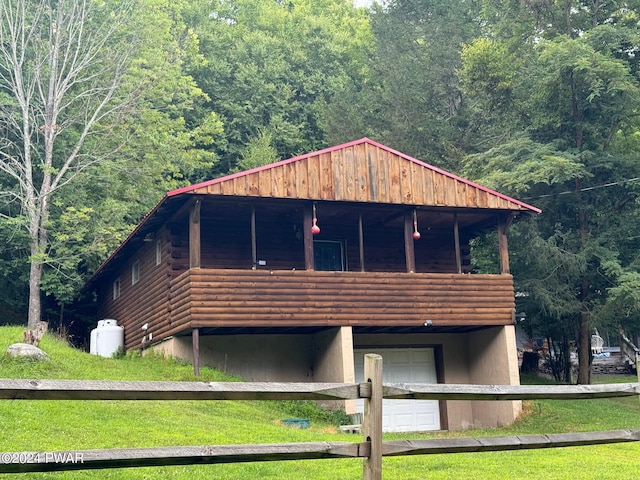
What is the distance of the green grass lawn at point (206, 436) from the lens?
854 cm

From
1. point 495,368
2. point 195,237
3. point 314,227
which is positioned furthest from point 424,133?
point 195,237

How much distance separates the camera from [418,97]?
1223 inches

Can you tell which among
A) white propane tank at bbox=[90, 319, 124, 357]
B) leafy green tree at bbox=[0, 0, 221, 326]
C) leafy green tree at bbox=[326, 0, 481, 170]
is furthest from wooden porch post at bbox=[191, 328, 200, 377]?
leafy green tree at bbox=[326, 0, 481, 170]

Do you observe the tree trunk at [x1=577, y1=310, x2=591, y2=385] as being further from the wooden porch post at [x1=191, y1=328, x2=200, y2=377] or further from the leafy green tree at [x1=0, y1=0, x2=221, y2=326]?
the leafy green tree at [x1=0, y1=0, x2=221, y2=326]

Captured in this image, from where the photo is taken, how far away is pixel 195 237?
54.0 ft

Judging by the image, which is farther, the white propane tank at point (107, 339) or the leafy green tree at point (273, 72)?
the leafy green tree at point (273, 72)

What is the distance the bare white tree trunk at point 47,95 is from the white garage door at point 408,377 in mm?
10014

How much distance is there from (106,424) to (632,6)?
2047 cm

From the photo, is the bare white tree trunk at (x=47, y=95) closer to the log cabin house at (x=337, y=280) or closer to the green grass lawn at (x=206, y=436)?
the log cabin house at (x=337, y=280)

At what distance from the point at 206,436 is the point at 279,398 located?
5919mm

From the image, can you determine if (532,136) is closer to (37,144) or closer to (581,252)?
(581,252)

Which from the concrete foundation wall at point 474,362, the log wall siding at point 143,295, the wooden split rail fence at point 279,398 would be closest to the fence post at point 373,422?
the wooden split rail fence at point 279,398

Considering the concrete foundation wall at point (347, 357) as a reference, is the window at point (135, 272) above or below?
above

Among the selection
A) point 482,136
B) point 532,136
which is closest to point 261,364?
point 532,136
